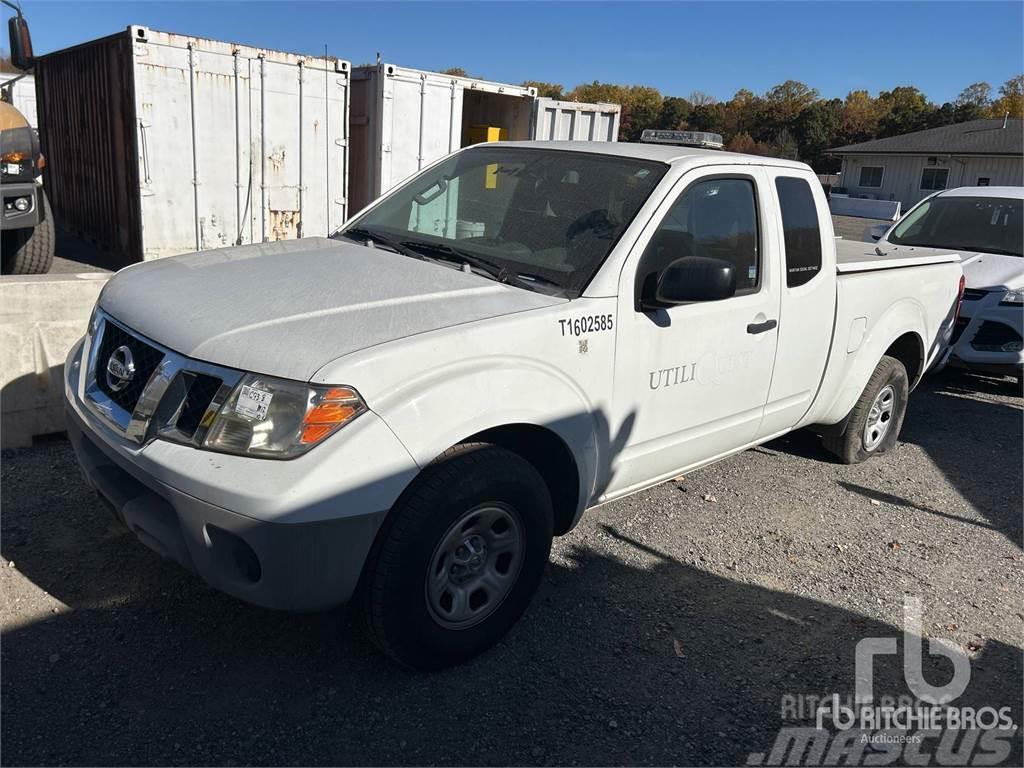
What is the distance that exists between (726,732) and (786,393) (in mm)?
1983

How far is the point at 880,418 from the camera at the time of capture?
548 cm

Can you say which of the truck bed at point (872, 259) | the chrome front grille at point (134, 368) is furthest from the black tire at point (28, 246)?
the truck bed at point (872, 259)

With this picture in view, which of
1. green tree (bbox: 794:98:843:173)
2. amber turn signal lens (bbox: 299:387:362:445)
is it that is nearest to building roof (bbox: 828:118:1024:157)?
green tree (bbox: 794:98:843:173)

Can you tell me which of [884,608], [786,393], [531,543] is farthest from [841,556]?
[531,543]

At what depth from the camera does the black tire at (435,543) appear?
2.66 m

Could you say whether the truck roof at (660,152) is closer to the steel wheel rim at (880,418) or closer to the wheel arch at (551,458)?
the wheel arch at (551,458)

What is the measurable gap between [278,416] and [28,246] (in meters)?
6.77

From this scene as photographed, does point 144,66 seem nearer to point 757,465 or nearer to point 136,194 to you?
point 136,194

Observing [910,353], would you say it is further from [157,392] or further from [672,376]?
[157,392]

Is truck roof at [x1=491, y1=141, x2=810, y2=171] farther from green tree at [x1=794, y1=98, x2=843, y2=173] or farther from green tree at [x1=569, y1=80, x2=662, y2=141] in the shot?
green tree at [x1=794, y1=98, x2=843, y2=173]

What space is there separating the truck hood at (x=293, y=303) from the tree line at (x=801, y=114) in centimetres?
5321

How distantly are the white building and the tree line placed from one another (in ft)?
30.1

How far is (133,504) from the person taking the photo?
2.76 m

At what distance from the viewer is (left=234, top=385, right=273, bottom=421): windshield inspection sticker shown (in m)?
2.52
